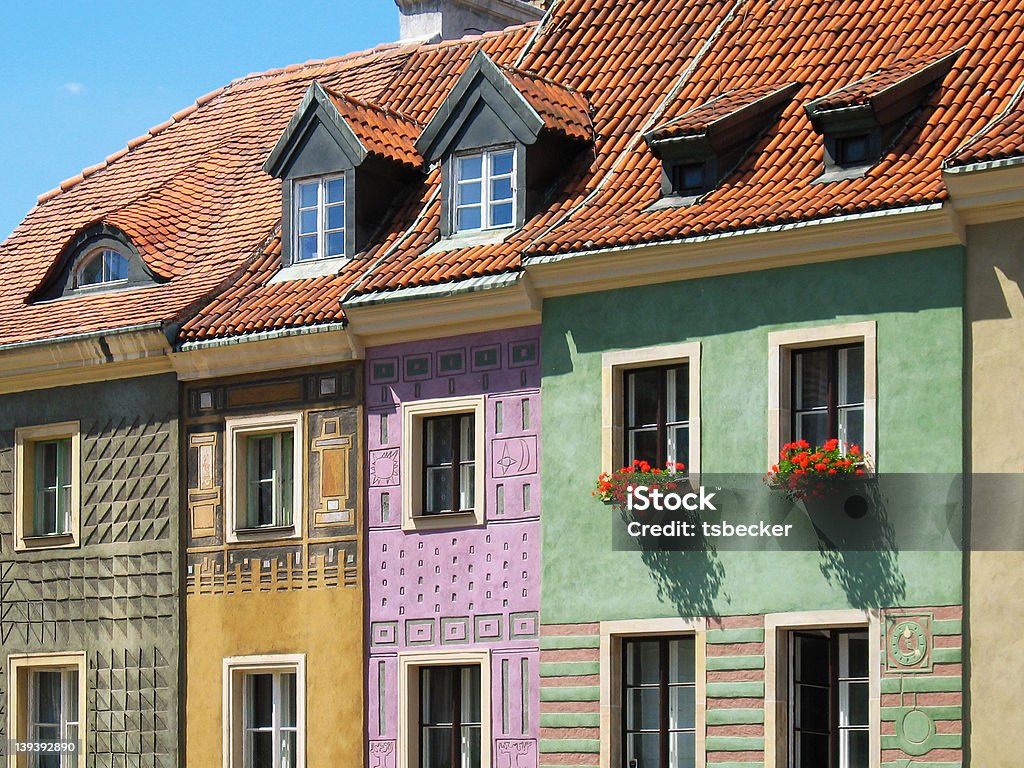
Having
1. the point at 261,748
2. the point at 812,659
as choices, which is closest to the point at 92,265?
the point at 261,748

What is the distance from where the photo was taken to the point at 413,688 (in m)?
30.2

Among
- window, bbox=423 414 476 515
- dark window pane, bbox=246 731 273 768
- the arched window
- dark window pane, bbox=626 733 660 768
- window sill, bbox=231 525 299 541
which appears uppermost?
the arched window

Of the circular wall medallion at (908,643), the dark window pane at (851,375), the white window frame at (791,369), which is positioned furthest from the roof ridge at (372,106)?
the circular wall medallion at (908,643)

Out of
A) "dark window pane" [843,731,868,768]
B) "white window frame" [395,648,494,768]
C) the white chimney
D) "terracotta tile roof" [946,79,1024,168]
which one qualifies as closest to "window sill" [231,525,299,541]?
"white window frame" [395,648,494,768]

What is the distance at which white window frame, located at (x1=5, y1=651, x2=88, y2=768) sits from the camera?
33.1 m

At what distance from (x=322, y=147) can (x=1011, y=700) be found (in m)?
11.4

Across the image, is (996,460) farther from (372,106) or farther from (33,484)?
(33,484)

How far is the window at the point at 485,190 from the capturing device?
3084 centimetres

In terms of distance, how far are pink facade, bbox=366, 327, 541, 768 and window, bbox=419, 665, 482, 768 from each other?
0.22 m

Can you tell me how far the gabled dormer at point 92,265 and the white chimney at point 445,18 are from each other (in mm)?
6430

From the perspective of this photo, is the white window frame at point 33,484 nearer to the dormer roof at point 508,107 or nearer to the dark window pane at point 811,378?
the dormer roof at point 508,107

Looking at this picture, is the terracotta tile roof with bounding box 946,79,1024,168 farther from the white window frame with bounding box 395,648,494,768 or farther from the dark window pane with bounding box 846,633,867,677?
the white window frame with bounding box 395,648,494,768

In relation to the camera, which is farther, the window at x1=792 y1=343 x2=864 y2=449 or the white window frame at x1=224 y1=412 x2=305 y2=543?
the white window frame at x1=224 y1=412 x2=305 y2=543

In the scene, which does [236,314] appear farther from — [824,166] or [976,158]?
[976,158]
